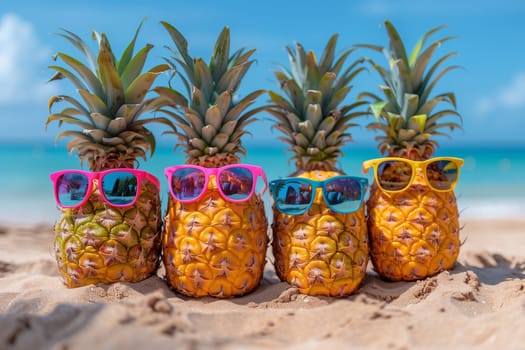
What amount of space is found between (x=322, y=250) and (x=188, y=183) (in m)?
1.22

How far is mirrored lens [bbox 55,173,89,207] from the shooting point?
431 centimetres

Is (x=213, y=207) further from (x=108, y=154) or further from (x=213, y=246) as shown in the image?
(x=108, y=154)

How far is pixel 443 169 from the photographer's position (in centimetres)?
484

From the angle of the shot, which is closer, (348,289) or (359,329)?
(359,329)

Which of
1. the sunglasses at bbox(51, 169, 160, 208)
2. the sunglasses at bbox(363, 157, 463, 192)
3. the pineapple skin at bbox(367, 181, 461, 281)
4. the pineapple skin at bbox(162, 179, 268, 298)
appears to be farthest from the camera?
the sunglasses at bbox(363, 157, 463, 192)

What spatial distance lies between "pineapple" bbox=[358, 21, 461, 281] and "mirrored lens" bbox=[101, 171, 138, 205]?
218cm

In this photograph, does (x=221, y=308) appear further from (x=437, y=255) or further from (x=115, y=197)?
(x=437, y=255)

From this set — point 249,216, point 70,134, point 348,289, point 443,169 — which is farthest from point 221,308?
point 443,169

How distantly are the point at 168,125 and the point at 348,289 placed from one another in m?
2.06

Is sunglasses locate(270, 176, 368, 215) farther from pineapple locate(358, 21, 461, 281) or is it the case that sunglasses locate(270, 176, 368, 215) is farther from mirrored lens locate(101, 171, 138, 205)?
mirrored lens locate(101, 171, 138, 205)

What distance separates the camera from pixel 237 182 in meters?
4.26

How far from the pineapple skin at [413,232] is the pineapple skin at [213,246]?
3.83 ft

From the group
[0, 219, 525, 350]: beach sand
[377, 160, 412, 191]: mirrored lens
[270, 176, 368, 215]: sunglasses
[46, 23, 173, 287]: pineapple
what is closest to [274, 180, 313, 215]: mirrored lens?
[270, 176, 368, 215]: sunglasses

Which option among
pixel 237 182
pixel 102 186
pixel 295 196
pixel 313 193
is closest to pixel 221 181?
pixel 237 182
